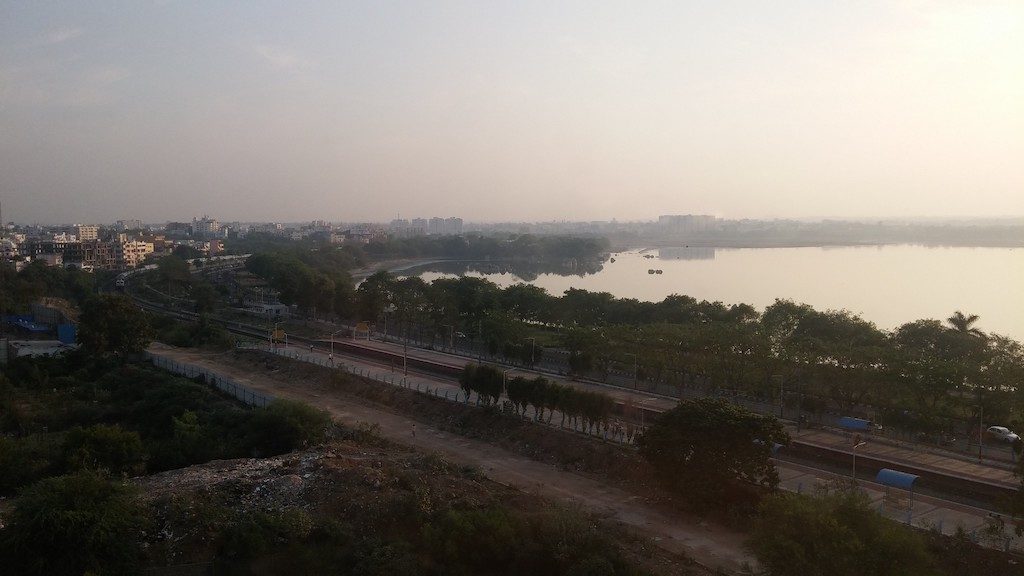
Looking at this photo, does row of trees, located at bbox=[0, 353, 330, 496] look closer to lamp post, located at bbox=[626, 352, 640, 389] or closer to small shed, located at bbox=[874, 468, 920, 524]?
lamp post, located at bbox=[626, 352, 640, 389]

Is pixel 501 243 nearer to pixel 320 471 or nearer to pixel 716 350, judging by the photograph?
pixel 716 350

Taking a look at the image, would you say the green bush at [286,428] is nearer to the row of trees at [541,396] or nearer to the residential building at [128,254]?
the row of trees at [541,396]

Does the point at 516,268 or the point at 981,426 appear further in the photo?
the point at 516,268

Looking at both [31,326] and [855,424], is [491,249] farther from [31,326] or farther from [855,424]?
[855,424]

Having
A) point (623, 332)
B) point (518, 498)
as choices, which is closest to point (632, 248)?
point (623, 332)

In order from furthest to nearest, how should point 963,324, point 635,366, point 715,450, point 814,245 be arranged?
point 814,245 < point 963,324 < point 635,366 < point 715,450

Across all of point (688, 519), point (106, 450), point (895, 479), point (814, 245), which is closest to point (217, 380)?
point (106, 450)
